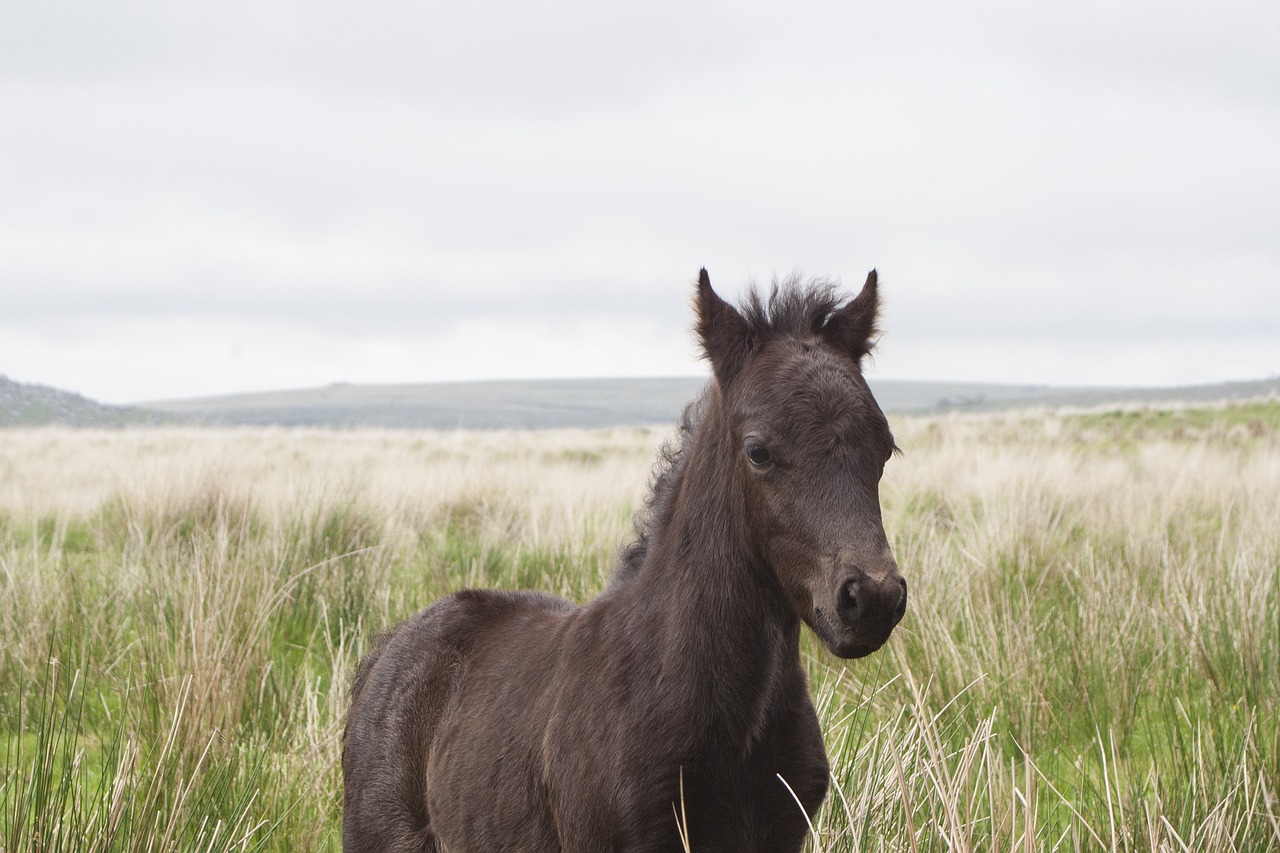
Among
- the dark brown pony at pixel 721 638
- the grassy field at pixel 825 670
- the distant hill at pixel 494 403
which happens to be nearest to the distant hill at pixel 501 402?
the distant hill at pixel 494 403

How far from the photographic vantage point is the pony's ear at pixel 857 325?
2727 millimetres

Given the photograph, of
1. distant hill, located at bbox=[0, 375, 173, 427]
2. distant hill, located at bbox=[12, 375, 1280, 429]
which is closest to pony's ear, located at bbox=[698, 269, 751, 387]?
distant hill, located at bbox=[0, 375, 173, 427]

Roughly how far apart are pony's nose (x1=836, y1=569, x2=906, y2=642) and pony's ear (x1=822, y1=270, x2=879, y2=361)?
2.76 ft

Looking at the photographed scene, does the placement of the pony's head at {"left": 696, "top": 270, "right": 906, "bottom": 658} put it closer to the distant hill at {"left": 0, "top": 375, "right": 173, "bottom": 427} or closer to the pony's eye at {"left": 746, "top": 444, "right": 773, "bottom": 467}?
the pony's eye at {"left": 746, "top": 444, "right": 773, "bottom": 467}

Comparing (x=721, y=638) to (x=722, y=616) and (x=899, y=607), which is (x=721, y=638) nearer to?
(x=722, y=616)

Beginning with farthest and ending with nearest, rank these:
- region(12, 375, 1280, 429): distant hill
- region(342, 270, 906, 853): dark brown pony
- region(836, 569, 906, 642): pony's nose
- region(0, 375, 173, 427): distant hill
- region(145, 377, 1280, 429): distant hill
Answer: region(145, 377, 1280, 429): distant hill
region(12, 375, 1280, 429): distant hill
region(0, 375, 173, 427): distant hill
region(342, 270, 906, 853): dark brown pony
region(836, 569, 906, 642): pony's nose

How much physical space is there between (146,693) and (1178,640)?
5012 mm

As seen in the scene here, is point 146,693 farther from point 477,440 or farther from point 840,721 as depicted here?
point 477,440

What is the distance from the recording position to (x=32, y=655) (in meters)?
5.21

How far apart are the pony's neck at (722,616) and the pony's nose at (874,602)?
406 millimetres

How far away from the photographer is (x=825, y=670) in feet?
15.3

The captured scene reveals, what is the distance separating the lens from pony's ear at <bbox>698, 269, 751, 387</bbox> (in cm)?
263

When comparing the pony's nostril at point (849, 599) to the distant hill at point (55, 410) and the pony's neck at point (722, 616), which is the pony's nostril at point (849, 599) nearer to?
the pony's neck at point (722, 616)

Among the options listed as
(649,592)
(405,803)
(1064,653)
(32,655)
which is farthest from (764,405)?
(32,655)
